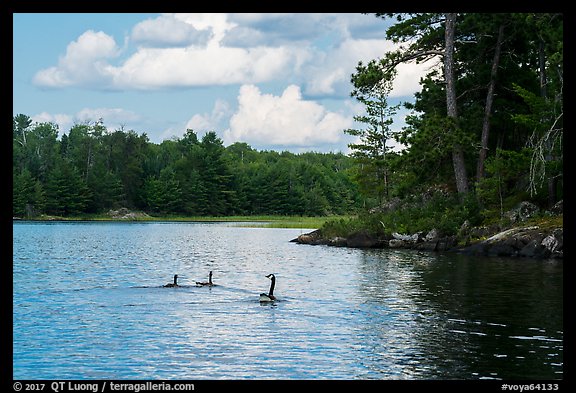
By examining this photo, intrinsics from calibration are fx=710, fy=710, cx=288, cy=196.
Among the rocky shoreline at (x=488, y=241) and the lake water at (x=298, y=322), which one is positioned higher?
the rocky shoreline at (x=488, y=241)

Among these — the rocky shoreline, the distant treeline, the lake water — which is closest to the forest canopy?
the rocky shoreline

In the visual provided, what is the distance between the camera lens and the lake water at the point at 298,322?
48.2 ft

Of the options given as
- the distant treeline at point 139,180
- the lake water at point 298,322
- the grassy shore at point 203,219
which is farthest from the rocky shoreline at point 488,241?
the distant treeline at point 139,180

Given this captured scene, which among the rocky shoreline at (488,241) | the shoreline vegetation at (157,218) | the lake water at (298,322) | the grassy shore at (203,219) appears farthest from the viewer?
the grassy shore at (203,219)

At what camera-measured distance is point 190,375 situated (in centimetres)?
1403

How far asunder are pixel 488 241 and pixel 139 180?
10752 centimetres

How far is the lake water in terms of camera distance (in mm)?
14703

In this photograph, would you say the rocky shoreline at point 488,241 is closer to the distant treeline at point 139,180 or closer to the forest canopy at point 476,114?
the forest canopy at point 476,114

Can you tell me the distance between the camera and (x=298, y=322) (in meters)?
20.2

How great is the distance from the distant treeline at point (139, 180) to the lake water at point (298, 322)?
89.7m

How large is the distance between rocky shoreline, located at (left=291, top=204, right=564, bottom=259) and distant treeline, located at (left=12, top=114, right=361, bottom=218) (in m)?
82.3
